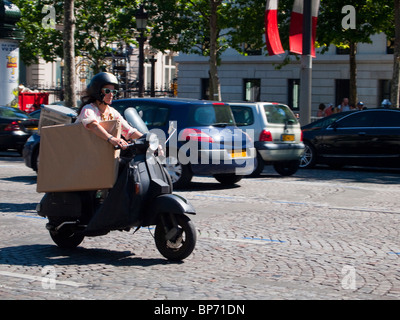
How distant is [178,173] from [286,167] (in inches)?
146

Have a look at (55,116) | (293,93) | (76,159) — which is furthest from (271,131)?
(293,93)

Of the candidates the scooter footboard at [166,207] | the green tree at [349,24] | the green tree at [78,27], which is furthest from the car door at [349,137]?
the green tree at [78,27]

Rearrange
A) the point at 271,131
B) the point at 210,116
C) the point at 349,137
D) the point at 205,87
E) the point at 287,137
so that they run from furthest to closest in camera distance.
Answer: the point at 205,87 → the point at 349,137 → the point at 287,137 → the point at 271,131 → the point at 210,116

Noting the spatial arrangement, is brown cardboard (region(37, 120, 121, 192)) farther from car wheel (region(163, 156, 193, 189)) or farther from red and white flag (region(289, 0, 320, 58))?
red and white flag (region(289, 0, 320, 58))

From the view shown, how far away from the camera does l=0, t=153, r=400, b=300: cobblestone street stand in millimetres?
5852

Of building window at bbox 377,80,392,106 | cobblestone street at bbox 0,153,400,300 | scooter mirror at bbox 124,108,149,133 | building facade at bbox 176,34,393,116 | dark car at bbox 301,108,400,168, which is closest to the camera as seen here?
cobblestone street at bbox 0,153,400,300

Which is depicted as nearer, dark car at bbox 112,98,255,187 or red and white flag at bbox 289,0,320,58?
dark car at bbox 112,98,255,187

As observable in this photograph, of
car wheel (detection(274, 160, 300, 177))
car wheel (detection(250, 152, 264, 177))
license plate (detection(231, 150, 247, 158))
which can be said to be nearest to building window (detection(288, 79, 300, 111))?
car wheel (detection(274, 160, 300, 177))

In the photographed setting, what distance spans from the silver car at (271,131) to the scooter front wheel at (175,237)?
835 cm

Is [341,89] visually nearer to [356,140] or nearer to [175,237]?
[356,140]

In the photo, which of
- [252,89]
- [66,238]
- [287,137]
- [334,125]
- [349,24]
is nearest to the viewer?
[66,238]

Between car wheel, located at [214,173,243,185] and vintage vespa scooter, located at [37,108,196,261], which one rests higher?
vintage vespa scooter, located at [37,108,196,261]

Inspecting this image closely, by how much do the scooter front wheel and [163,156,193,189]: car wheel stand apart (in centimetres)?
597

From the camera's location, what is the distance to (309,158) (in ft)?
60.4
